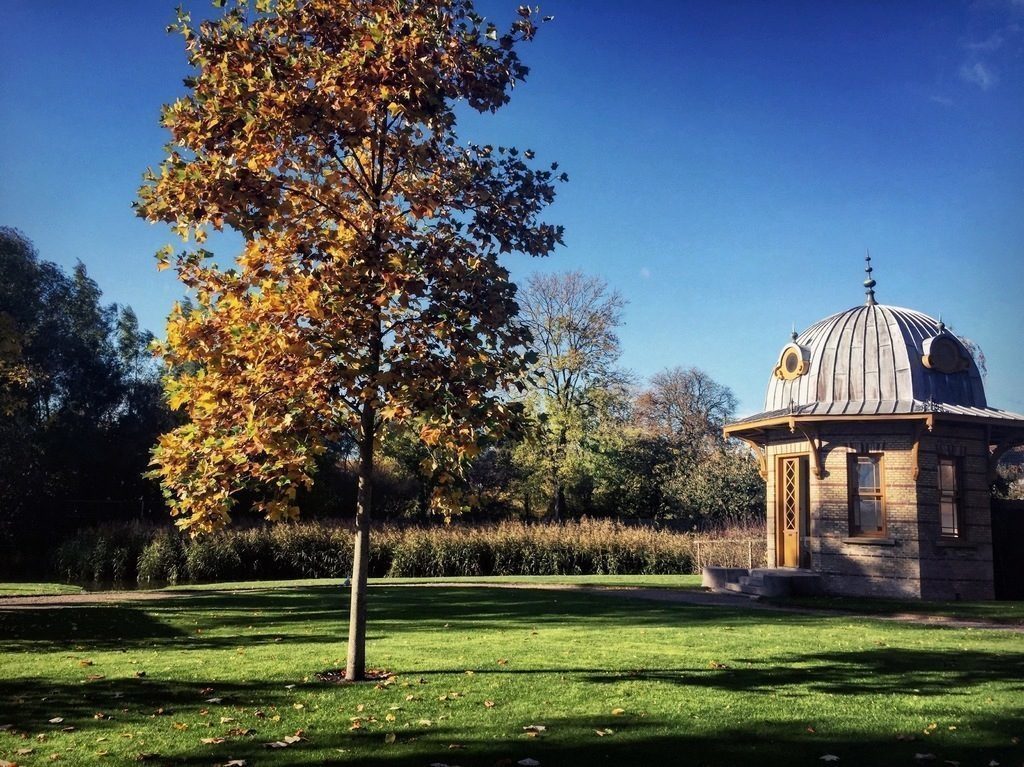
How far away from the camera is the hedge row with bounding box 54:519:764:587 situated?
80.7 feet

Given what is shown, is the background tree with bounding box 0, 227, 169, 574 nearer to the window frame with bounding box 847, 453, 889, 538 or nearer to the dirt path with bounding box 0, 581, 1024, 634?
the dirt path with bounding box 0, 581, 1024, 634

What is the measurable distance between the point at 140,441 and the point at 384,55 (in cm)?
3427

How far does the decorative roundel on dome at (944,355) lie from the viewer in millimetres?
17578

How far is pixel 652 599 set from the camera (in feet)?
51.2

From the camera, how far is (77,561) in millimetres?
25266

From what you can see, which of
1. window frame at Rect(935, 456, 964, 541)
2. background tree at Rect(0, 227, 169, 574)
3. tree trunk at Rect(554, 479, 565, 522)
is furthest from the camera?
tree trunk at Rect(554, 479, 565, 522)

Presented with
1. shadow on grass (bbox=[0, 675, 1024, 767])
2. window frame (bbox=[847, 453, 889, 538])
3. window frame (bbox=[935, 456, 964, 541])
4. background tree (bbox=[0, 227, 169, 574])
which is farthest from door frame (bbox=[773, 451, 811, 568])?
background tree (bbox=[0, 227, 169, 574])

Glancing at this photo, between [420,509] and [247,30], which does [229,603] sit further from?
[420,509]

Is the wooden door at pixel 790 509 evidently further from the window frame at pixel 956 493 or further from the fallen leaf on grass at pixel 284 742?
the fallen leaf on grass at pixel 284 742

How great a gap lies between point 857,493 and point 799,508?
1.64 m

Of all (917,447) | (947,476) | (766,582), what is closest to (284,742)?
(766,582)

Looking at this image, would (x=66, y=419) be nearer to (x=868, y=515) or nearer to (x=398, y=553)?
(x=398, y=553)

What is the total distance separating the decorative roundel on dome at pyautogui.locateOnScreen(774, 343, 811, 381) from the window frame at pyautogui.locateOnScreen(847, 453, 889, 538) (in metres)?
2.40

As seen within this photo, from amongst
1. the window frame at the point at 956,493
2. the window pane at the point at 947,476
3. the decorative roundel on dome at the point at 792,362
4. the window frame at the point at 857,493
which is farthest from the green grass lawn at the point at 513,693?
the decorative roundel on dome at the point at 792,362
